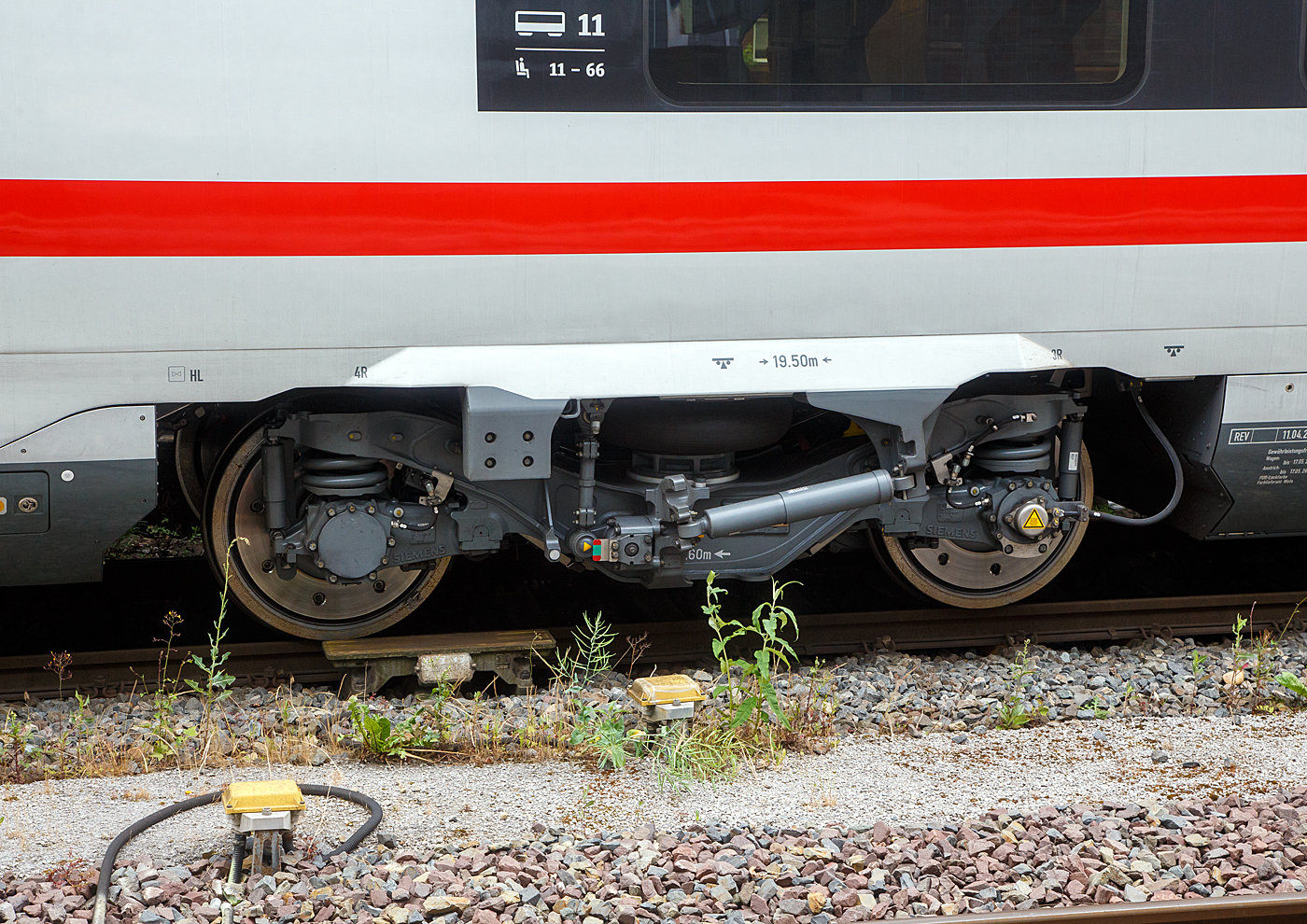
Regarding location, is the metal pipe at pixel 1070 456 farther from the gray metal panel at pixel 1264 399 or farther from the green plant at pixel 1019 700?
the green plant at pixel 1019 700

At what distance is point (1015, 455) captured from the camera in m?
5.77

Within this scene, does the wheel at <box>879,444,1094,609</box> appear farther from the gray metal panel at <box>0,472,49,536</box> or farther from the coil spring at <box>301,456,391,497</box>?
the gray metal panel at <box>0,472,49,536</box>

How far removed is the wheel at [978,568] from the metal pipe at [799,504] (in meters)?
0.71

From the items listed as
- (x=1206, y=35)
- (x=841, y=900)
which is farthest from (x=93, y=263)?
(x=1206, y=35)

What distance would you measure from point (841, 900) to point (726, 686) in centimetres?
159

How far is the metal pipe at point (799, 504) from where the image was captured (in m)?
5.32

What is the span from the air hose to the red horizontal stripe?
77.7 inches

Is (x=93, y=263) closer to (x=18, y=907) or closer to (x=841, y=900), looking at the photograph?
(x=18, y=907)

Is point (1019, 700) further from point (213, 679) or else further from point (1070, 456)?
point (213, 679)

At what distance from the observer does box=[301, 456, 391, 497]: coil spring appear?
5.27m

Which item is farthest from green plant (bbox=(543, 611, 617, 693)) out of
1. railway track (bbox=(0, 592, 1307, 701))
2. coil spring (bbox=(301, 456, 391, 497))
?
coil spring (bbox=(301, 456, 391, 497))

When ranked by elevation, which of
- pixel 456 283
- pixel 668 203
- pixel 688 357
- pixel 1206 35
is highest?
pixel 1206 35

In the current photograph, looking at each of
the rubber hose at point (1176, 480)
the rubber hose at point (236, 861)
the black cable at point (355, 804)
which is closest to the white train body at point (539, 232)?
the rubber hose at point (1176, 480)

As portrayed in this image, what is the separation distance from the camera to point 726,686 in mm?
5023
